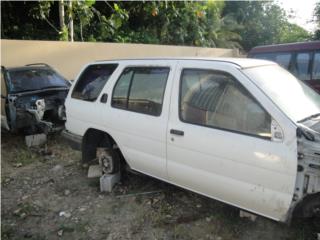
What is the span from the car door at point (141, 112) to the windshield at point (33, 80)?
350cm

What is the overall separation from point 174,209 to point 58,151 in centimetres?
328

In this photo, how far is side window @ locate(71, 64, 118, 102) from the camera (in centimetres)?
447

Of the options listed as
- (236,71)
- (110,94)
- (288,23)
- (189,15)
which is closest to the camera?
(236,71)

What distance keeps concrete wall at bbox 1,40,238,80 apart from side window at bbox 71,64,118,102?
19.5 feet

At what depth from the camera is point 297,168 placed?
8.71 feet

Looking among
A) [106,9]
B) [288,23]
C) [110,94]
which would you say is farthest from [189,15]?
[110,94]

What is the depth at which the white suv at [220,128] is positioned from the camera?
9.00ft

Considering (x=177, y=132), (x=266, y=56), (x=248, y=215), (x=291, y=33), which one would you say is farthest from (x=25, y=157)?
(x=291, y=33)

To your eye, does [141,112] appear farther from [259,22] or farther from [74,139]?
[259,22]

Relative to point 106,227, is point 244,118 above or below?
above

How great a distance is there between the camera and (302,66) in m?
7.45

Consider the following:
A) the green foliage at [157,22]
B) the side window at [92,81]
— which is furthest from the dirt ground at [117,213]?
the green foliage at [157,22]

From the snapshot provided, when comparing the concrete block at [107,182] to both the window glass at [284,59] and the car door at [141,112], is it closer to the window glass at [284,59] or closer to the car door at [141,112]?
the car door at [141,112]

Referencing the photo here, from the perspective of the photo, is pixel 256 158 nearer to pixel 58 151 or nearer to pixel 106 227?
pixel 106 227
